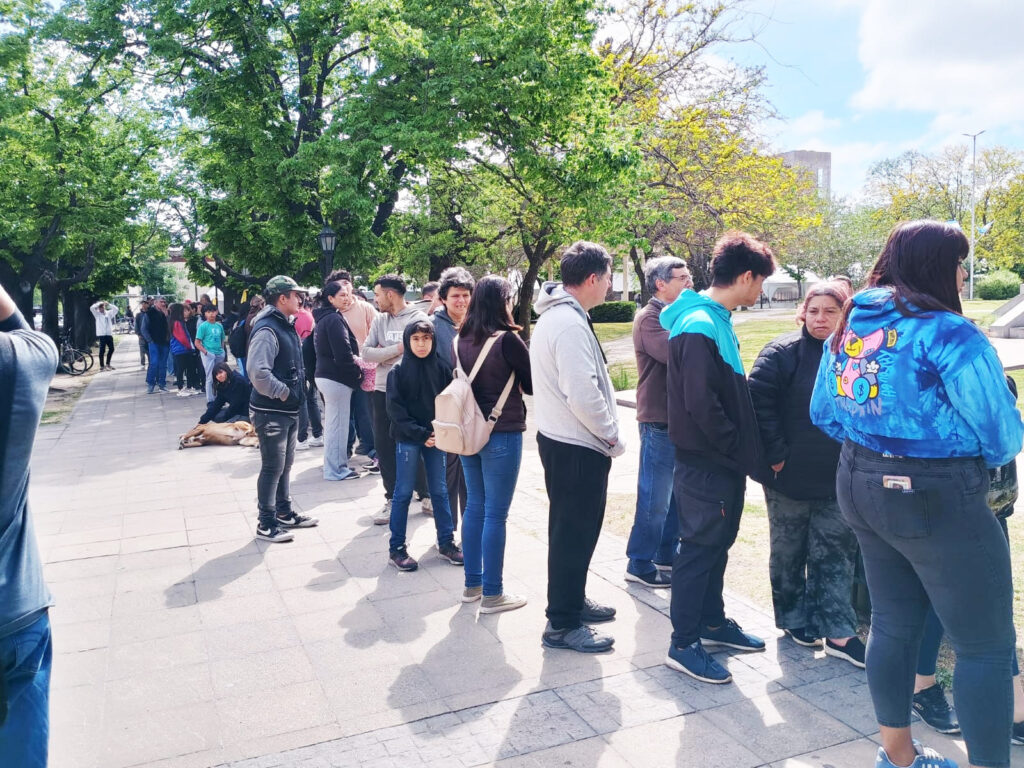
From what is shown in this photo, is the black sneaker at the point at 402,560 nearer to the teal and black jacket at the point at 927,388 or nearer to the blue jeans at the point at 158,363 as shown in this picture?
the teal and black jacket at the point at 927,388

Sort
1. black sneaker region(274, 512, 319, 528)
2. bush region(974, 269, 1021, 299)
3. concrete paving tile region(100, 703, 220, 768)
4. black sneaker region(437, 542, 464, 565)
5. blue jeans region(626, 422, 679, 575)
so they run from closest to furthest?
concrete paving tile region(100, 703, 220, 768)
blue jeans region(626, 422, 679, 575)
black sneaker region(437, 542, 464, 565)
black sneaker region(274, 512, 319, 528)
bush region(974, 269, 1021, 299)

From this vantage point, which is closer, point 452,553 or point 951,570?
point 951,570

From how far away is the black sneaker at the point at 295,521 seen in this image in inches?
251

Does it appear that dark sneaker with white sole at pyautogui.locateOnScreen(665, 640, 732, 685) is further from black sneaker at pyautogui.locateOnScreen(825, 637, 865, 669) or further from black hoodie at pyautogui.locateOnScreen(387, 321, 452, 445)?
black hoodie at pyautogui.locateOnScreen(387, 321, 452, 445)

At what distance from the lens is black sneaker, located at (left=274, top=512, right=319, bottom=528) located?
20.9 ft

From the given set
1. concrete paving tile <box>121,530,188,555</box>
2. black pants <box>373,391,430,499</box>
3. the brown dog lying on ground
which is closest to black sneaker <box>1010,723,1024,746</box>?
black pants <box>373,391,430,499</box>

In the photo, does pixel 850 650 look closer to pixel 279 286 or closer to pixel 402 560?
pixel 402 560

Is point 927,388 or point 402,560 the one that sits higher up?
point 927,388

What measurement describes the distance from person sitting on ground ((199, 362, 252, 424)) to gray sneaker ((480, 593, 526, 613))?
7312mm

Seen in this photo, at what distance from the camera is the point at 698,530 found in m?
3.68

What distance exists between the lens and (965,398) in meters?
2.50

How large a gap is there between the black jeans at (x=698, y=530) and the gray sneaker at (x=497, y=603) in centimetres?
107

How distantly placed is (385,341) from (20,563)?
4901 millimetres

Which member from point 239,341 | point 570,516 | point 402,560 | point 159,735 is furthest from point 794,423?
point 239,341
